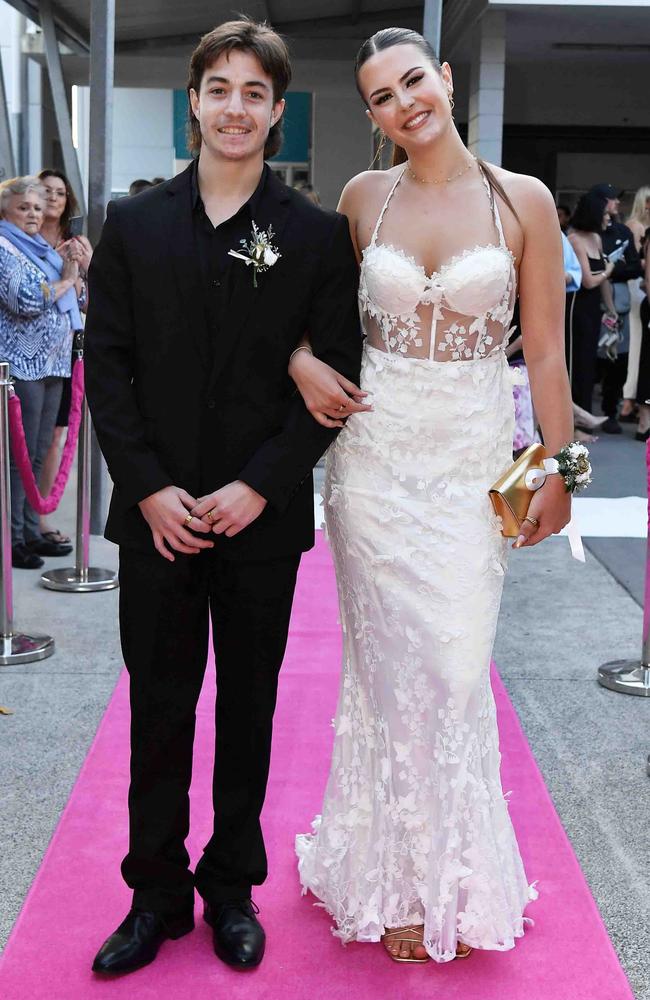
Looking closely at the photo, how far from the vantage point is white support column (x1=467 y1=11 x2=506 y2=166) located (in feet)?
42.2

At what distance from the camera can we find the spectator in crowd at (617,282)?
11.4 meters

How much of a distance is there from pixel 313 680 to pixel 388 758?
1999mm

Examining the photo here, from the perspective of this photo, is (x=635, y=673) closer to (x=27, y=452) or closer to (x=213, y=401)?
(x=27, y=452)

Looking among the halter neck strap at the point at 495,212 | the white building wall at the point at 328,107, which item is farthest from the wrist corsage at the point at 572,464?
the white building wall at the point at 328,107

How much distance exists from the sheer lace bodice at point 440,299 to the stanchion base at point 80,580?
3667 millimetres

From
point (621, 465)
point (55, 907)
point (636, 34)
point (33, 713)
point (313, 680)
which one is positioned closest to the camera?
point (55, 907)

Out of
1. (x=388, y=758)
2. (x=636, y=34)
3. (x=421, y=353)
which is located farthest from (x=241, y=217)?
(x=636, y=34)

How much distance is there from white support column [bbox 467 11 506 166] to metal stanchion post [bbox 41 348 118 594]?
7769 mm

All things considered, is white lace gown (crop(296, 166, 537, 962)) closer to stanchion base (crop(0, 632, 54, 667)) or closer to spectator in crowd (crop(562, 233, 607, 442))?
stanchion base (crop(0, 632, 54, 667))

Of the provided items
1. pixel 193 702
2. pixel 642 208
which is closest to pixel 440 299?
pixel 193 702

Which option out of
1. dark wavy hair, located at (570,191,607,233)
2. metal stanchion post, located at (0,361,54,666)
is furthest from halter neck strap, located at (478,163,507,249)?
dark wavy hair, located at (570,191,607,233)

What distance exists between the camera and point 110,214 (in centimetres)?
268

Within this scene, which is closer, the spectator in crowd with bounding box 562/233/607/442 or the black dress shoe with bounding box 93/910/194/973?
the black dress shoe with bounding box 93/910/194/973

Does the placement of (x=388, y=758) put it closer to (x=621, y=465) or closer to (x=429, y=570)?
(x=429, y=570)
